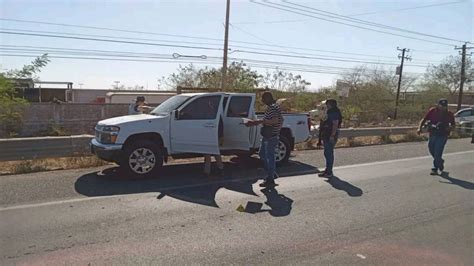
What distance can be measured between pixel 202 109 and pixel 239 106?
998 mm

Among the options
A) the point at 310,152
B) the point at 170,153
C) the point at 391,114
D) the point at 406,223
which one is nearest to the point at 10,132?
the point at 170,153

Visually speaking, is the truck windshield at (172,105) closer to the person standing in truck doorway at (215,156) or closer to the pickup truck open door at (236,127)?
the person standing in truck doorway at (215,156)

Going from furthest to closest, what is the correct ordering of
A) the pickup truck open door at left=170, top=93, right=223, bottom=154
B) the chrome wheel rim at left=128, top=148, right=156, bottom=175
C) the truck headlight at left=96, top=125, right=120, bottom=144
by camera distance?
the pickup truck open door at left=170, top=93, right=223, bottom=154
the chrome wheel rim at left=128, top=148, right=156, bottom=175
the truck headlight at left=96, top=125, right=120, bottom=144

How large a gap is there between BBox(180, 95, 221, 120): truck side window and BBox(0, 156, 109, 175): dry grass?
2.45 m

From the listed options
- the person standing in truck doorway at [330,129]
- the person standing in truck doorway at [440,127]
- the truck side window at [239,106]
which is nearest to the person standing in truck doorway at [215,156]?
the truck side window at [239,106]

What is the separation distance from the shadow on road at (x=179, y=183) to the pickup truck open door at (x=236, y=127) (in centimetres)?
58

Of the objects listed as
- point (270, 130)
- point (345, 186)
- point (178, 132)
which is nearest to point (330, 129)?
point (345, 186)

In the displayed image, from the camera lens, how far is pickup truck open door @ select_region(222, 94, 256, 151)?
8781 mm

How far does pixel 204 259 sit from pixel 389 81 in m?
51.7

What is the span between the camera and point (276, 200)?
6512mm

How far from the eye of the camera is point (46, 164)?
8.80 metres

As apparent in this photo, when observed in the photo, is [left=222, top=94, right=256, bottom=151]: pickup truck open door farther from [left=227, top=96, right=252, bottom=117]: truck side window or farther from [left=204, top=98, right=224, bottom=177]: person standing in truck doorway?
[left=204, top=98, right=224, bottom=177]: person standing in truck doorway

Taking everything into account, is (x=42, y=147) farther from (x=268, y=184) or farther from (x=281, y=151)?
(x=281, y=151)

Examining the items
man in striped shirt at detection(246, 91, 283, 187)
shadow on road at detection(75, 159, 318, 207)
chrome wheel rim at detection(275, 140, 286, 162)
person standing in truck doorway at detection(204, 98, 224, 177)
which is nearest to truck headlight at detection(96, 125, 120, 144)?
shadow on road at detection(75, 159, 318, 207)
